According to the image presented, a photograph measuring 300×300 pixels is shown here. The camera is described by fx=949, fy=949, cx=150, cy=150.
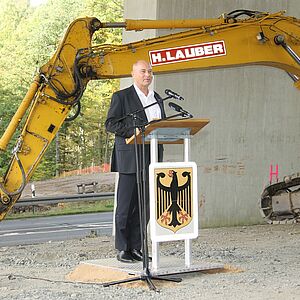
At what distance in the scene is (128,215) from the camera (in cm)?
842

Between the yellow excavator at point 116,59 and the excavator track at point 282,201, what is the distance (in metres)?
4.42

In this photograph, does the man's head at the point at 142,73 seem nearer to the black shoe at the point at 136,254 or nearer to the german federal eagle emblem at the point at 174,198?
the german federal eagle emblem at the point at 174,198

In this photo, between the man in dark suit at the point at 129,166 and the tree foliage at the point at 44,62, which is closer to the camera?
the man in dark suit at the point at 129,166

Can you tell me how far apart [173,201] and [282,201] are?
7218 millimetres

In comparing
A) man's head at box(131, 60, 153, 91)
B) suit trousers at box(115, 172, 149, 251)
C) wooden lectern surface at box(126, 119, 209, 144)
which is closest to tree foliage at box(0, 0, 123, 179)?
suit trousers at box(115, 172, 149, 251)

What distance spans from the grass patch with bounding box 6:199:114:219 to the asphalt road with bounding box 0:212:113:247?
26 centimetres

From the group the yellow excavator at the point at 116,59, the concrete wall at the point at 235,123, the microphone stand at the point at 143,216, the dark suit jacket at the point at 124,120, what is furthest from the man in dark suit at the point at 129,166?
the concrete wall at the point at 235,123

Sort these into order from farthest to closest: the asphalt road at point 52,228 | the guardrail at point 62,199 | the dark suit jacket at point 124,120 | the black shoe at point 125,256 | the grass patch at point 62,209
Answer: the grass patch at point 62,209
the guardrail at point 62,199
the asphalt road at point 52,228
the black shoe at point 125,256
the dark suit jacket at point 124,120

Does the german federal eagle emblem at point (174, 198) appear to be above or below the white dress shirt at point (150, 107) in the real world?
below

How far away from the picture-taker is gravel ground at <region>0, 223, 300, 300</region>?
739 centimetres

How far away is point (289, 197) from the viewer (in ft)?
48.5

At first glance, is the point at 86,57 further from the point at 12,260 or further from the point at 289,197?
the point at 289,197

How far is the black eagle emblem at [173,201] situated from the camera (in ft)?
25.5

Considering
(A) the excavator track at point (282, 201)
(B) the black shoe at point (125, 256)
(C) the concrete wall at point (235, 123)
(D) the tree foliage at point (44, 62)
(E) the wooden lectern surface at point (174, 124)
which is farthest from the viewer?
(D) the tree foliage at point (44, 62)
